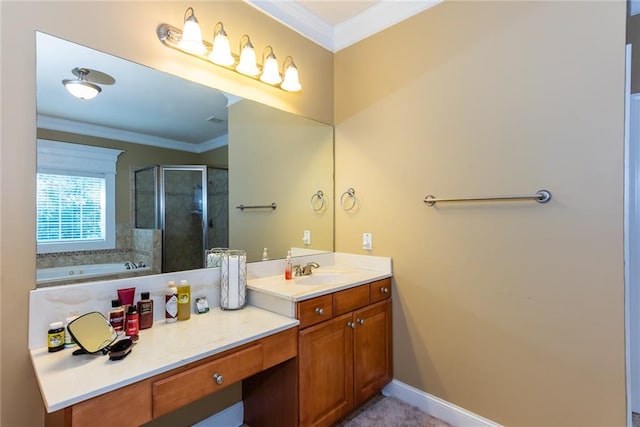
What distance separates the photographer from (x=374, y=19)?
7.36 ft

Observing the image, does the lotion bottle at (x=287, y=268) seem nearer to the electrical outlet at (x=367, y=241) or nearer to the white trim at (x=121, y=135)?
the electrical outlet at (x=367, y=241)

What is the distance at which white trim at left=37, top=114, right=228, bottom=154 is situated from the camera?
131 cm

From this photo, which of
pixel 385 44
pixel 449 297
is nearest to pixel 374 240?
pixel 449 297

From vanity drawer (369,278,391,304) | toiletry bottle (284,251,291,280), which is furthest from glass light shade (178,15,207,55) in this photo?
vanity drawer (369,278,391,304)

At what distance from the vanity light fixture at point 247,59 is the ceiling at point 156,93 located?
20 centimetres

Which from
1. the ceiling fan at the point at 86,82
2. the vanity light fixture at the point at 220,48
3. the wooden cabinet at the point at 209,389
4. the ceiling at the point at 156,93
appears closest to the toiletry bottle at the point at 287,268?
the wooden cabinet at the point at 209,389

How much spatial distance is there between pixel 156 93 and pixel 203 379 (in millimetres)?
1370

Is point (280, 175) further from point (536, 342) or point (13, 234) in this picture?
point (536, 342)

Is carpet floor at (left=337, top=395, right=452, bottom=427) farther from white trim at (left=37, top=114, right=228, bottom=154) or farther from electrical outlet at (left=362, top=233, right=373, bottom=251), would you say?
white trim at (left=37, top=114, right=228, bottom=154)

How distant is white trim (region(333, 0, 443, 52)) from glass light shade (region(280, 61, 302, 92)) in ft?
1.94

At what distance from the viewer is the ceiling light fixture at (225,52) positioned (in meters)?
1.58

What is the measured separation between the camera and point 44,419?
4.03 ft

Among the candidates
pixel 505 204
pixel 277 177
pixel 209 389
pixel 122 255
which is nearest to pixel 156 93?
pixel 122 255

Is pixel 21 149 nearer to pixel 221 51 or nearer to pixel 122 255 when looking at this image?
pixel 122 255
